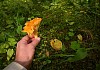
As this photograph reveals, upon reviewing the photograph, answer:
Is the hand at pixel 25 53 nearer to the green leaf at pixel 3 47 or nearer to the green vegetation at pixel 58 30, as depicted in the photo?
the green vegetation at pixel 58 30

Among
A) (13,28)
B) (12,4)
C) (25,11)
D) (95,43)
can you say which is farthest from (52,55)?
(12,4)

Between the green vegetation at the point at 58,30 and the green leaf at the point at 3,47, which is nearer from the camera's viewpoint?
the green vegetation at the point at 58,30

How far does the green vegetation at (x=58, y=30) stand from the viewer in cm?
244

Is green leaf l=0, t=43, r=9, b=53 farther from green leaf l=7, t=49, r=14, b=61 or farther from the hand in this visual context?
the hand

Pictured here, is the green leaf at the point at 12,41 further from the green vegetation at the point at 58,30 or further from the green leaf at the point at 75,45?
the green leaf at the point at 75,45

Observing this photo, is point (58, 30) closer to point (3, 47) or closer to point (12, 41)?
point (12, 41)

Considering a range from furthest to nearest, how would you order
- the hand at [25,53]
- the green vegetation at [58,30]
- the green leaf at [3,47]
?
the green leaf at [3,47]
the green vegetation at [58,30]
the hand at [25,53]

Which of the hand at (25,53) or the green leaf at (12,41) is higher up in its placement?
the hand at (25,53)

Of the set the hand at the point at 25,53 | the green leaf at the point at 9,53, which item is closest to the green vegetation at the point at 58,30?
the green leaf at the point at 9,53

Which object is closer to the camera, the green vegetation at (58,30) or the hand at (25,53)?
the hand at (25,53)

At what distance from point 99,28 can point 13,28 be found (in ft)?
4.12

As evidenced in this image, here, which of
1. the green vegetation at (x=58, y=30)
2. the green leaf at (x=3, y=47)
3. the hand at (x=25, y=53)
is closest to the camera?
the hand at (x=25, y=53)

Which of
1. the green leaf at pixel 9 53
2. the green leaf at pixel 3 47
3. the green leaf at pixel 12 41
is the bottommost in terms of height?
the green leaf at pixel 9 53

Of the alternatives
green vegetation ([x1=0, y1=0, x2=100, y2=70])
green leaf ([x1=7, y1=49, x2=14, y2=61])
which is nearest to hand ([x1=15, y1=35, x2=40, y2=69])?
green vegetation ([x1=0, y1=0, x2=100, y2=70])
